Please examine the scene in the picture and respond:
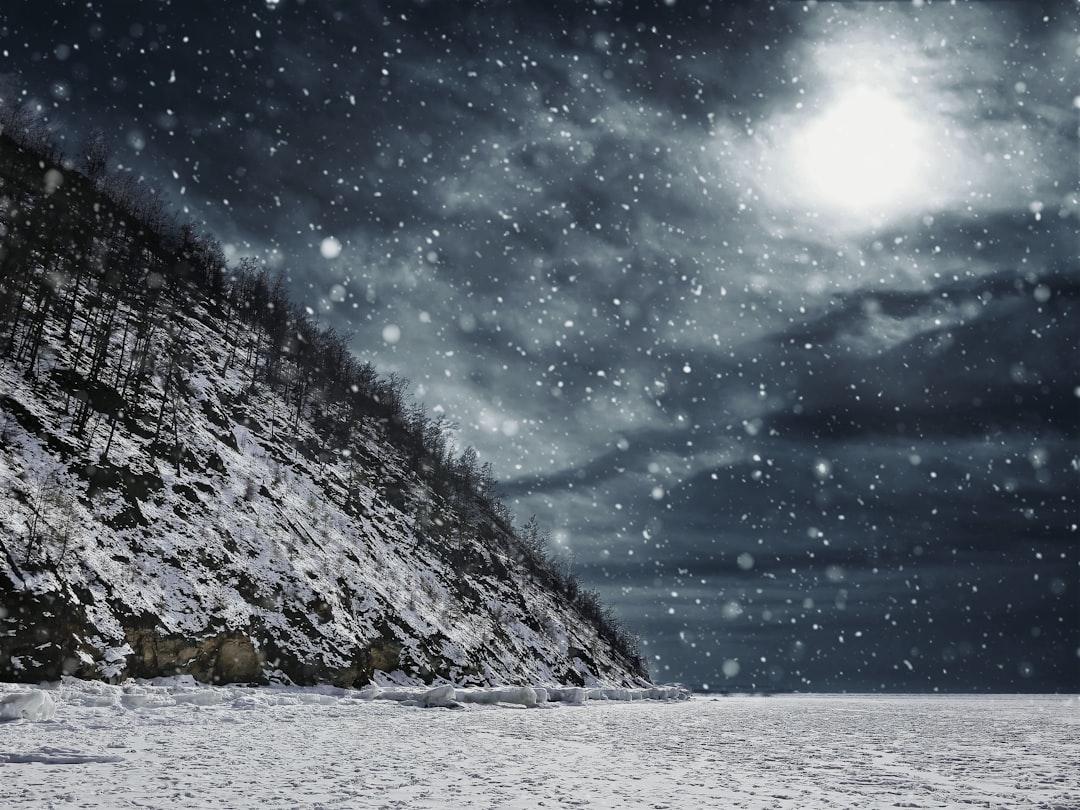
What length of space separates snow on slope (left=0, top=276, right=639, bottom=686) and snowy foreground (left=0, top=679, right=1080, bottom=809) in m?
4.48

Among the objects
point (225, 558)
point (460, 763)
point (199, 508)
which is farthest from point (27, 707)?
point (199, 508)

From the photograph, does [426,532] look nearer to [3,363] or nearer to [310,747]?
[3,363]

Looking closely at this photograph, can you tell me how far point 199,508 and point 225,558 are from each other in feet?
11.1

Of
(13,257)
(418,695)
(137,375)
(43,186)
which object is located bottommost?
(418,695)

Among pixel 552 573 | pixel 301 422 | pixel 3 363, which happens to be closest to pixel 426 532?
pixel 301 422

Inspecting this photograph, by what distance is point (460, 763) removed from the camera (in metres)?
10.8

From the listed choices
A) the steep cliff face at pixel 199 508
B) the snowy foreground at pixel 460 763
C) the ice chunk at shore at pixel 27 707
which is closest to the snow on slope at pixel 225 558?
the steep cliff face at pixel 199 508

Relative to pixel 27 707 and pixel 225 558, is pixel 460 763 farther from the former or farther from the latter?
pixel 225 558

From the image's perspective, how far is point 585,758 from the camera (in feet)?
39.6

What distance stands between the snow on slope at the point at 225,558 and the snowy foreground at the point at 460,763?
448 centimetres

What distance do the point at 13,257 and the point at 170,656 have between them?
3171cm

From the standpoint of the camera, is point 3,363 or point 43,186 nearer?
point 3,363

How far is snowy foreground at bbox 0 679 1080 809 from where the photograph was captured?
760cm

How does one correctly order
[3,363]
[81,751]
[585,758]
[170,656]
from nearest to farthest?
[81,751] → [585,758] → [170,656] → [3,363]
